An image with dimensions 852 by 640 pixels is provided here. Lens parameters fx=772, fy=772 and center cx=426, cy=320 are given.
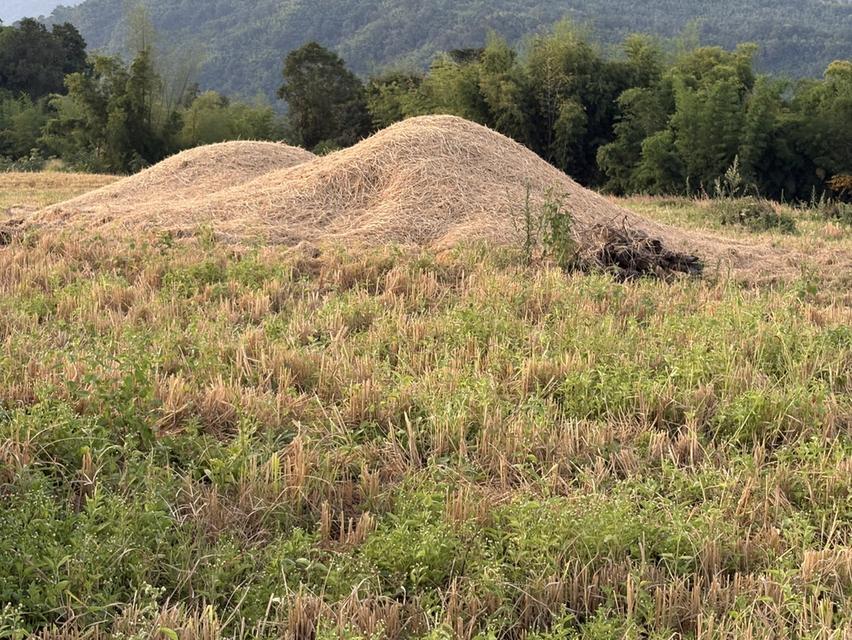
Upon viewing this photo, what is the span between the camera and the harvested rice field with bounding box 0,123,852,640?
1.98 metres

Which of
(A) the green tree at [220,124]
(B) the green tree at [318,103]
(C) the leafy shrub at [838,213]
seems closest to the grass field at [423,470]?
(C) the leafy shrub at [838,213]

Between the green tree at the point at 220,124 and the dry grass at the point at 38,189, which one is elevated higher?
the green tree at the point at 220,124

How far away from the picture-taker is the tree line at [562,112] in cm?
2036

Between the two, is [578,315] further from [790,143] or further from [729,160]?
[790,143]

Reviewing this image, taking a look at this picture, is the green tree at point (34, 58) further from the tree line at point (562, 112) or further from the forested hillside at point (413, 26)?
the forested hillside at point (413, 26)

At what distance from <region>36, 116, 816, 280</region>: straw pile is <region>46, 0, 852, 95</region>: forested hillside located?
58.2 m

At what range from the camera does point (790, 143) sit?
21062 millimetres

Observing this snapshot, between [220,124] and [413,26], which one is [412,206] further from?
[413,26]

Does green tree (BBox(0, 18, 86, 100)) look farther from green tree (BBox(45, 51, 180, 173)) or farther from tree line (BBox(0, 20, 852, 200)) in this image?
green tree (BBox(45, 51, 180, 173))

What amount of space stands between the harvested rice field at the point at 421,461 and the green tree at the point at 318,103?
2654 centimetres

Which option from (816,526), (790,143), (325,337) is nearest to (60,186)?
(325,337)

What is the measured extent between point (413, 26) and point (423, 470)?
9093 cm

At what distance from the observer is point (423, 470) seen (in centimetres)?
266

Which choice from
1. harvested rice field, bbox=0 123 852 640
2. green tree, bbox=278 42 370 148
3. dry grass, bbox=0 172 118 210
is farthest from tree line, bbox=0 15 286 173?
harvested rice field, bbox=0 123 852 640
